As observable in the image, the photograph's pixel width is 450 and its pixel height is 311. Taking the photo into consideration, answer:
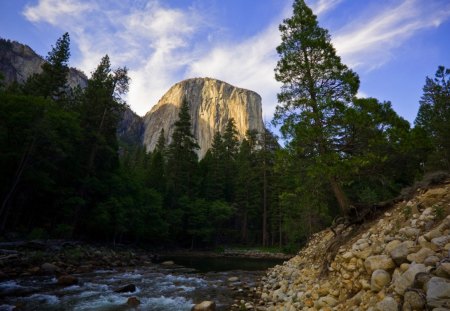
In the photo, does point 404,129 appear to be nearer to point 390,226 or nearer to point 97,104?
point 390,226

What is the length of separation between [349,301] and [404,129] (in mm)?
6783

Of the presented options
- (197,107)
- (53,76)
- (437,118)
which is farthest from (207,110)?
(437,118)

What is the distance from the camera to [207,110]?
133375 millimetres

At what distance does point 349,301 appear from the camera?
6.17 meters

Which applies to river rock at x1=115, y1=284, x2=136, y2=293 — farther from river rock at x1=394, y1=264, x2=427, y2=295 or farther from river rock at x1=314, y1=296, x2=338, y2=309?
river rock at x1=394, y1=264, x2=427, y2=295

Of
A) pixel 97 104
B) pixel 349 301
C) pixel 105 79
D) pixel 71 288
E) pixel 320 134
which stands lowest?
pixel 71 288

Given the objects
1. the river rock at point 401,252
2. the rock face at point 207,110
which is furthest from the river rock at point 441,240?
the rock face at point 207,110

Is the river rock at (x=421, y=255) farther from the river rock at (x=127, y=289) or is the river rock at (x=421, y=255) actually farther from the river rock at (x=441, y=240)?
the river rock at (x=127, y=289)

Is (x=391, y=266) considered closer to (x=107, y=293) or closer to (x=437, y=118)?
(x=107, y=293)

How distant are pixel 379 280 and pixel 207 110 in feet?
427

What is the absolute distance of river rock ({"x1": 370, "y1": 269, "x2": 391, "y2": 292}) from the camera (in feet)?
18.1

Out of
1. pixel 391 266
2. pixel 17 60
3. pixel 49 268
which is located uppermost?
pixel 17 60

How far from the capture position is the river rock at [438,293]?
13.2ft

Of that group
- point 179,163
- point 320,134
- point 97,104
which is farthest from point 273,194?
point 320,134
